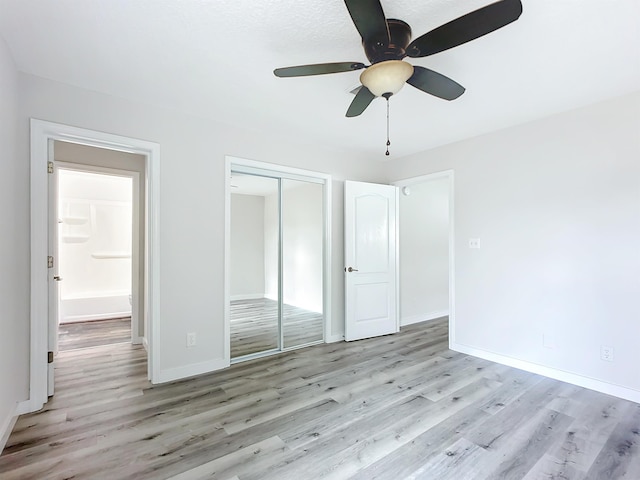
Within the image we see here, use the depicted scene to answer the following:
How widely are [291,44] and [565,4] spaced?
1496 mm

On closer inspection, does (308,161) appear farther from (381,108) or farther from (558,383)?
(558,383)

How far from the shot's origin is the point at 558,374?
114 inches

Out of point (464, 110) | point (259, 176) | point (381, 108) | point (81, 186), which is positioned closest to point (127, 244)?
point (81, 186)

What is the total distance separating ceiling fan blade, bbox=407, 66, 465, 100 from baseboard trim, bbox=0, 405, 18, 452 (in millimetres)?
3280

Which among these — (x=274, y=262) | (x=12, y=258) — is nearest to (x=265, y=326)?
(x=274, y=262)

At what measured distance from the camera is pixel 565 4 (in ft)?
5.23

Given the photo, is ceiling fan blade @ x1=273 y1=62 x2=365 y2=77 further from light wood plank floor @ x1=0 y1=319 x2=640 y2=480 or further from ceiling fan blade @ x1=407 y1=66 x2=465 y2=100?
light wood plank floor @ x1=0 y1=319 x2=640 y2=480

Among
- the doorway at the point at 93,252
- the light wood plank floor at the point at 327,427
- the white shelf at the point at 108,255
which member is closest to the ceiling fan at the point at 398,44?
the light wood plank floor at the point at 327,427

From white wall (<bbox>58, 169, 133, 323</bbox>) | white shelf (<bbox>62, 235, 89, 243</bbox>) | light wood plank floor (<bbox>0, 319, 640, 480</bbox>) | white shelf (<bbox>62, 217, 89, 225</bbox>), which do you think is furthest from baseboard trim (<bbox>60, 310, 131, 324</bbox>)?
light wood plank floor (<bbox>0, 319, 640, 480</bbox>)

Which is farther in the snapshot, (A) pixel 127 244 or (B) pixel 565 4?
(A) pixel 127 244

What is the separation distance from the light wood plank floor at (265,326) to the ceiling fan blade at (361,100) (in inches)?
92.6

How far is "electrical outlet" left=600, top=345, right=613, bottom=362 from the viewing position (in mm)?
2619

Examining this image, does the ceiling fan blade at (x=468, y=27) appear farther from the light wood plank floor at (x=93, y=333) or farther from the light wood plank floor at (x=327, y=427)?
the light wood plank floor at (x=93, y=333)

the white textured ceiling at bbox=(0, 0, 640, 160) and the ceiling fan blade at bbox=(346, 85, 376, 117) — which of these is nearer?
the white textured ceiling at bbox=(0, 0, 640, 160)
